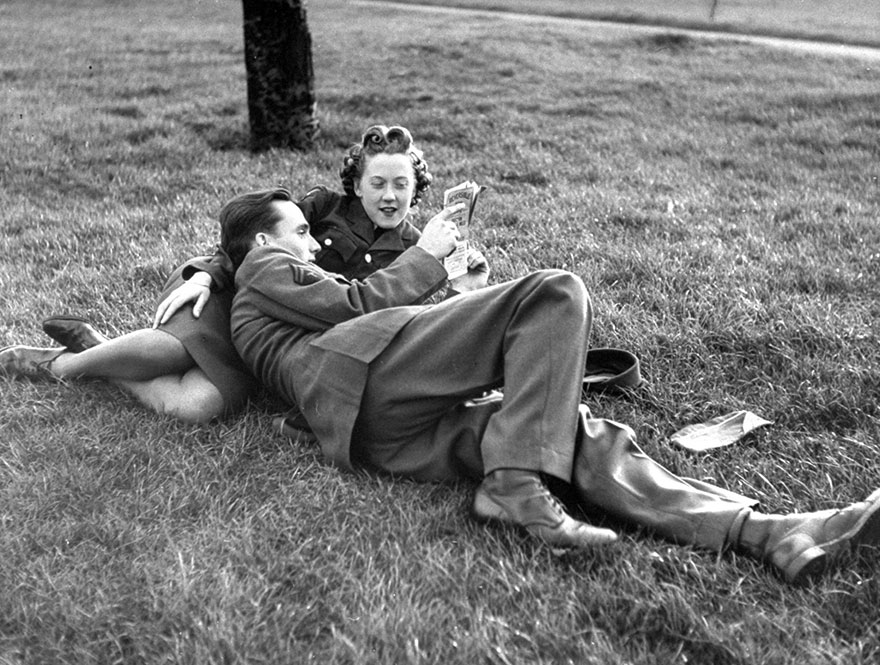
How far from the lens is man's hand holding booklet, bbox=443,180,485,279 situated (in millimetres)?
3441

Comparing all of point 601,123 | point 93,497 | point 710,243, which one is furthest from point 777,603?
point 601,123

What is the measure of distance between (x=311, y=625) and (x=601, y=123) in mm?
7580

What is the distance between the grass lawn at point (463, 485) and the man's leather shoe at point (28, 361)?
7 centimetres

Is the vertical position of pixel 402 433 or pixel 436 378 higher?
pixel 436 378

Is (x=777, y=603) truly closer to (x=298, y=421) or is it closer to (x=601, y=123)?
(x=298, y=421)

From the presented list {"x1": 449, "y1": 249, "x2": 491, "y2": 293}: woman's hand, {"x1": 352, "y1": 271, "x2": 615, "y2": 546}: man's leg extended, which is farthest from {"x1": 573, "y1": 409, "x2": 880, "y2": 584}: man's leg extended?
{"x1": 449, "y1": 249, "x2": 491, "y2": 293}: woman's hand

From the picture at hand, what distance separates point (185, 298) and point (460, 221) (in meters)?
1.11

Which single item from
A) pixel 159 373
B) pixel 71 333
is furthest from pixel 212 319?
pixel 71 333

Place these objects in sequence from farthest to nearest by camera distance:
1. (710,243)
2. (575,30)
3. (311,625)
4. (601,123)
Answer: (575,30) → (601,123) → (710,243) → (311,625)

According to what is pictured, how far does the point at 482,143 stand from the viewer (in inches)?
332

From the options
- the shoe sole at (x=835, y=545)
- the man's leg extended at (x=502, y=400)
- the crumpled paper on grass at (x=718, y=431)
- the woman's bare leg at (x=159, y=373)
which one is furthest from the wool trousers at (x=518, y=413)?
the woman's bare leg at (x=159, y=373)

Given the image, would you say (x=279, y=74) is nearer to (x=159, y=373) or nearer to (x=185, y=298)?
(x=185, y=298)

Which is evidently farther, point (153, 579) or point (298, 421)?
point (298, 421)

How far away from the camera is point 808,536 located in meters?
2.69
